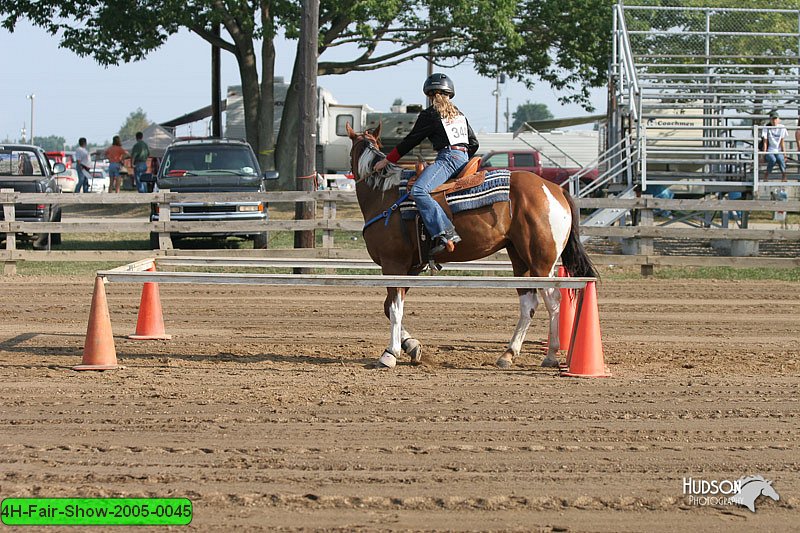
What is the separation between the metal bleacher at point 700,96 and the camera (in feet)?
72.8

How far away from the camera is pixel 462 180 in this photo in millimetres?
9266

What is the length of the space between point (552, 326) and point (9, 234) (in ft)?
38.2

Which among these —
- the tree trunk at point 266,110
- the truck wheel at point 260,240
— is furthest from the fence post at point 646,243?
the tree trunk at point 266,110

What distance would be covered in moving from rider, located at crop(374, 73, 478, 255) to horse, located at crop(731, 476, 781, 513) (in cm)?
390

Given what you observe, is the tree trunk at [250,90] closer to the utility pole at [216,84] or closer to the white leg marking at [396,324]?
the utility pole at [216,84]

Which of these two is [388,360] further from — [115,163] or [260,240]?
[115,163]

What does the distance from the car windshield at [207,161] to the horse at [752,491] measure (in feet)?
51.9

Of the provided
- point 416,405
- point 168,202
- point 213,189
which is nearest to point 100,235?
point 213,189

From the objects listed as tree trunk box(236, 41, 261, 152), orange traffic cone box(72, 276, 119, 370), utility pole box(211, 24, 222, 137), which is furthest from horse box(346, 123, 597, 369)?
utility pole box(211, 24, 222, 137)

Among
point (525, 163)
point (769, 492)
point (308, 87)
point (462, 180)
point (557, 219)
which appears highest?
point (308, 87)

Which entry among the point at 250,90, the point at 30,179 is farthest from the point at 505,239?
the point at 250,90

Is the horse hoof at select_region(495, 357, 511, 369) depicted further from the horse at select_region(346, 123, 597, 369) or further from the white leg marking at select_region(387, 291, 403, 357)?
the white leg marking at select_region(387, 291, 403, 357)

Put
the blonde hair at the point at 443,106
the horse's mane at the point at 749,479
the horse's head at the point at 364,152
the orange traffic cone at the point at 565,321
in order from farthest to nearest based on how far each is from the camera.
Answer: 1. the orange traffic cone at the point at 565,321
2. the horse's head at the point at 364,152
3. the blonde hair at the point at 443,106
4. the horse's mane at the point at 749,479

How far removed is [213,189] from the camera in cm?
1981
